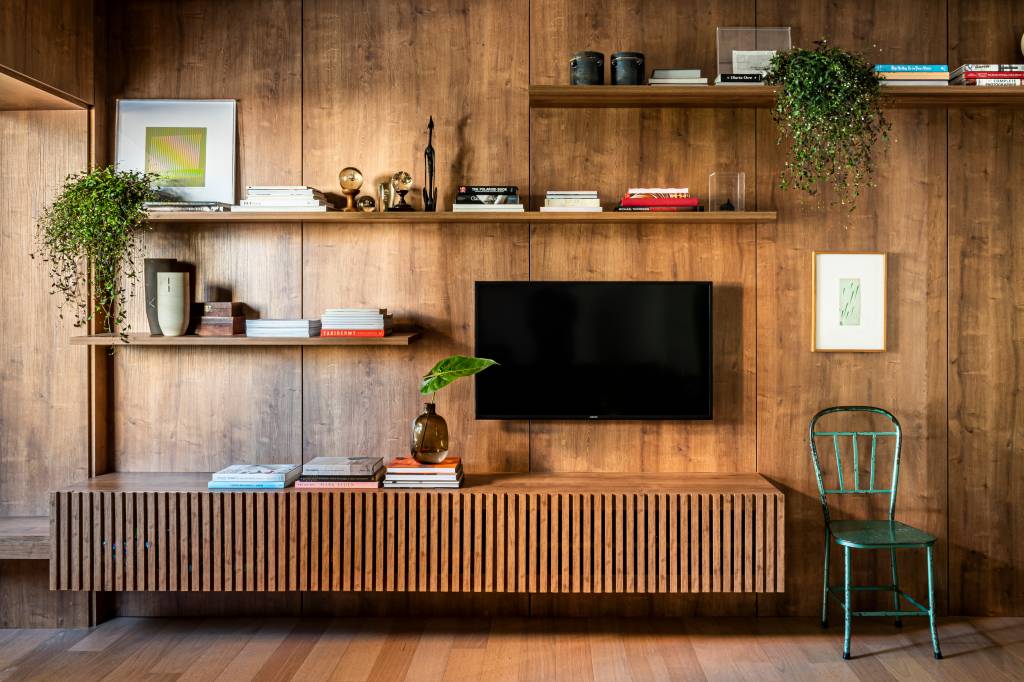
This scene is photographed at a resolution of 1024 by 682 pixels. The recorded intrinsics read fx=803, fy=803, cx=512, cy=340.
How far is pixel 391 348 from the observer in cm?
354

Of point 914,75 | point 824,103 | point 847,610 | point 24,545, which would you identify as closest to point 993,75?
point 914,75

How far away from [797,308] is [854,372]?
372 mm

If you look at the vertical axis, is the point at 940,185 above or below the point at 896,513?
above

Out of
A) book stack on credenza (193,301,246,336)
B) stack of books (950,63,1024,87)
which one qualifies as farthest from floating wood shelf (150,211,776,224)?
stack of books (950,63,1024,87)

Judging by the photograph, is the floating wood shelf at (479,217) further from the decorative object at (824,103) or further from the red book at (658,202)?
the decorative object at (824,103)

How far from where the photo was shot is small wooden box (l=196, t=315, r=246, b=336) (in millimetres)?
3346

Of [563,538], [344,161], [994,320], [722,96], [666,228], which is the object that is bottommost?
[563,538]

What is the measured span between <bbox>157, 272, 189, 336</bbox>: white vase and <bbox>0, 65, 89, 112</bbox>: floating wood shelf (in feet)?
2.62

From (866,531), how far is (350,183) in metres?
2.54

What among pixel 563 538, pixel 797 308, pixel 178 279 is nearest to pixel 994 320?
pixel 797 308

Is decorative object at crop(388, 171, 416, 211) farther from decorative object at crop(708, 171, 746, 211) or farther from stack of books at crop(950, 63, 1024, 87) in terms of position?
stack of books at crop(950, 63, 1024, 87)

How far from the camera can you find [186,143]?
3494 millimetres

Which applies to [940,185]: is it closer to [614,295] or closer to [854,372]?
[854,372]

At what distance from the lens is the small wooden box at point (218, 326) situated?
3.35 metres
